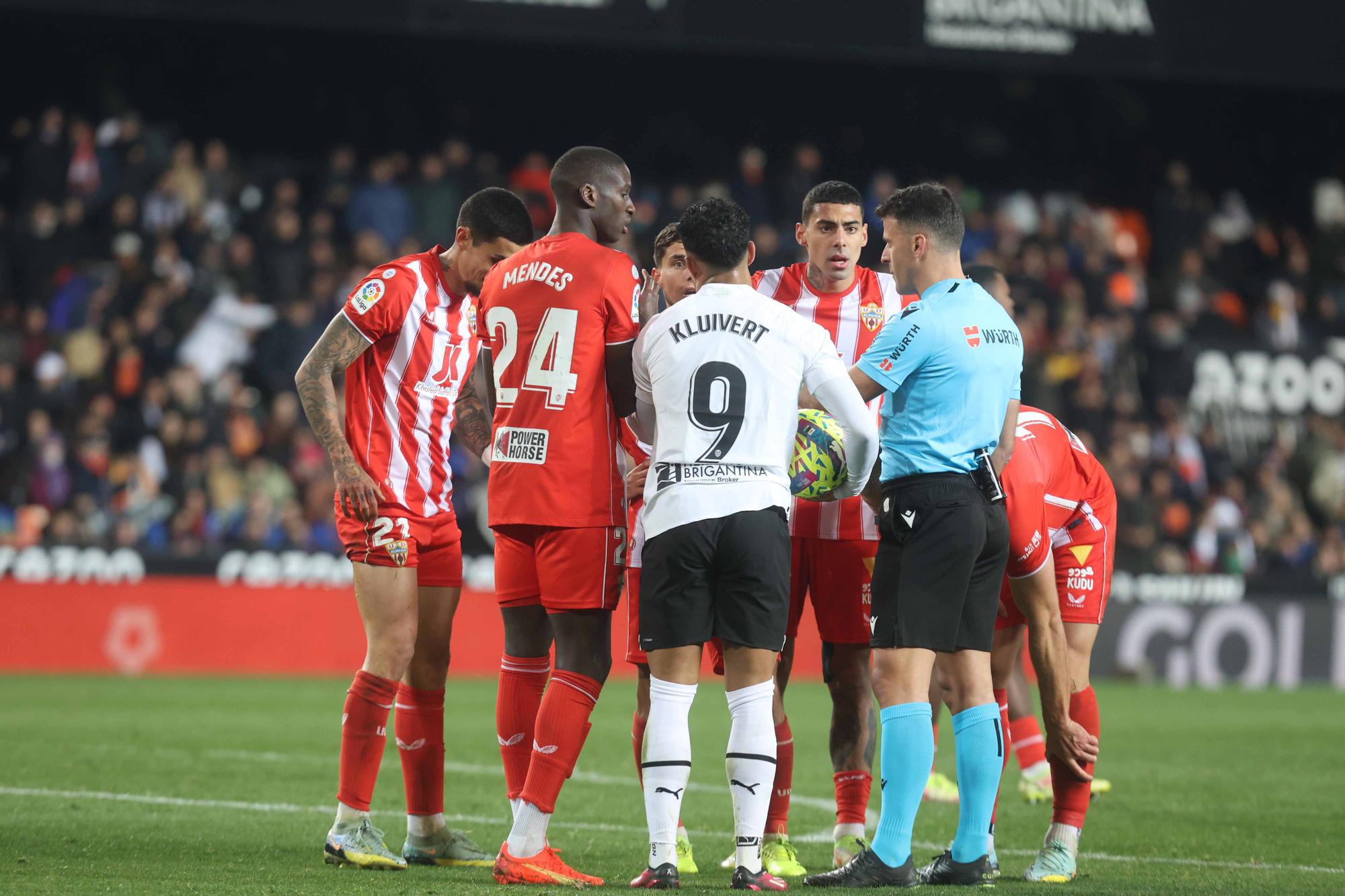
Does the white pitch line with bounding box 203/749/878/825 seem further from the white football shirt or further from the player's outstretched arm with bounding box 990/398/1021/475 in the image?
the white football shirt

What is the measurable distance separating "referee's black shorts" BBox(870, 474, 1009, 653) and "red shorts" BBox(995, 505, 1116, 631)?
105 centimetres

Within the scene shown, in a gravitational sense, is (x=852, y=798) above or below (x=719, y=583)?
below

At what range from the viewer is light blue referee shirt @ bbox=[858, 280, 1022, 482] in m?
5.73

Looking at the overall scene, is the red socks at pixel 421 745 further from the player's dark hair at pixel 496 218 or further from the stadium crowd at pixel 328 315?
the stadium crowd at pixel 328 315

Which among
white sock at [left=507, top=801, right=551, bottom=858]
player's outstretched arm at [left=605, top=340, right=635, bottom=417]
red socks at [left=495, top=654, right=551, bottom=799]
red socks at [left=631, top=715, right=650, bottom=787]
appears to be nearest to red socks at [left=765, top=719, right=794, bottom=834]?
red socks at [left=631, top=715, right=650, bottom=787]

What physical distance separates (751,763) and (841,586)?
1305 millimetres

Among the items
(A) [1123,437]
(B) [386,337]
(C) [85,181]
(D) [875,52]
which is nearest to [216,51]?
(C) [85,181]

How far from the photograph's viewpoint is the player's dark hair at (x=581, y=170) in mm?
6066

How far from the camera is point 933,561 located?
18.6 ft

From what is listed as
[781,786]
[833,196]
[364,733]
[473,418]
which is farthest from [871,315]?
[364,733]

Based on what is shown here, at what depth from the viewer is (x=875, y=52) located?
59.1ft

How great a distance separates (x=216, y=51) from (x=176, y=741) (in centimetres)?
1303

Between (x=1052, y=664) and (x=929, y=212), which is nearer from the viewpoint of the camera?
(x=929, y=212)

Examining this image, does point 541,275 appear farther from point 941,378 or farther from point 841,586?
point 841,586
